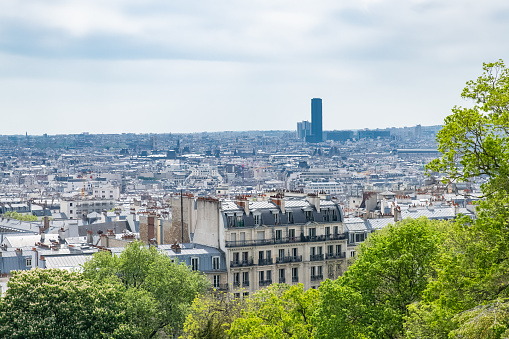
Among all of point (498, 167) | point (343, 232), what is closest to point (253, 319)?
point (498, 167)

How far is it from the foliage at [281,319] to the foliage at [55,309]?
590 centimetres

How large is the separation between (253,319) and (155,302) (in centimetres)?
908

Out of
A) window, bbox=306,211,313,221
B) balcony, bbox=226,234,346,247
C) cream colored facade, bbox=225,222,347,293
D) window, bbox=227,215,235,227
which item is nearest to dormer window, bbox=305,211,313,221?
window, bbox=306,211,313,221

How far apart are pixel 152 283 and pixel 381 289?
15.6 metres

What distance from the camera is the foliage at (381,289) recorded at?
28.2 m

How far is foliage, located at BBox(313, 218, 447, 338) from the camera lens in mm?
28188

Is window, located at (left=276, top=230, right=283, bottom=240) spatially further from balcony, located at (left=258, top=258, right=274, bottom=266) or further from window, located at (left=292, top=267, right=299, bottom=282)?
window, located at (left=292, top=267, right=299, bottom=282)

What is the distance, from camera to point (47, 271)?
37.5 metres

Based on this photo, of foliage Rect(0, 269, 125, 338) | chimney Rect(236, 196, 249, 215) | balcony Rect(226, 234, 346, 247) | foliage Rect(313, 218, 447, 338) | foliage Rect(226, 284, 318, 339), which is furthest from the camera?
chimney Rect(236, 196, 249, 215)

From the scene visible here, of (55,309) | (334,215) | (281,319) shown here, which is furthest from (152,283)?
(334,215)

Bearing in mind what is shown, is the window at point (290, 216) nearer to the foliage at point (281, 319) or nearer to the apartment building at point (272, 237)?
the apartment building at point (272, 237)

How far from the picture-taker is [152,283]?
42.2m

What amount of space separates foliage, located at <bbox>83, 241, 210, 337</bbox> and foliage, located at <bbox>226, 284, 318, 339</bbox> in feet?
18.0

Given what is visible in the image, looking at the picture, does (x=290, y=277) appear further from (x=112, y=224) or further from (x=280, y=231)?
(x=112, y=224)
